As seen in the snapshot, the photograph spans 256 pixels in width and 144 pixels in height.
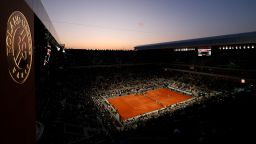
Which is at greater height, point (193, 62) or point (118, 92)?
point (193, 62)

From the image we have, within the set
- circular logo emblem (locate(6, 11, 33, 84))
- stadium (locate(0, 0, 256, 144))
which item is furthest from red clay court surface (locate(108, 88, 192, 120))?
circular logo emblem (locate(6, 11, 33, 84))

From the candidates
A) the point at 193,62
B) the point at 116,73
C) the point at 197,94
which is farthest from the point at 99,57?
the point at 197,94

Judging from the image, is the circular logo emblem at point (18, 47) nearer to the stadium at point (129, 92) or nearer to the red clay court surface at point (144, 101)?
the stadium at point (129, 92)

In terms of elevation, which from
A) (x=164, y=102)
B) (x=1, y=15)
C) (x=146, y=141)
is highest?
(x=1, y=15)

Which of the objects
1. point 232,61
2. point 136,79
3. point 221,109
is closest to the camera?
point 221,109

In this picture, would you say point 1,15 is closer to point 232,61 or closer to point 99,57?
point 232,61

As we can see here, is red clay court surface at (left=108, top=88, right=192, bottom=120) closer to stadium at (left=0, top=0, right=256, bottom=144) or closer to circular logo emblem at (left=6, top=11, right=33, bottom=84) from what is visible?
stadium at (left=0, top=0, right=256, bottom=144)

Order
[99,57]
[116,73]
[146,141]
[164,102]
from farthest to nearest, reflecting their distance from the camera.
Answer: [99,57] → [116,73] → [164,102] → [146,141]
